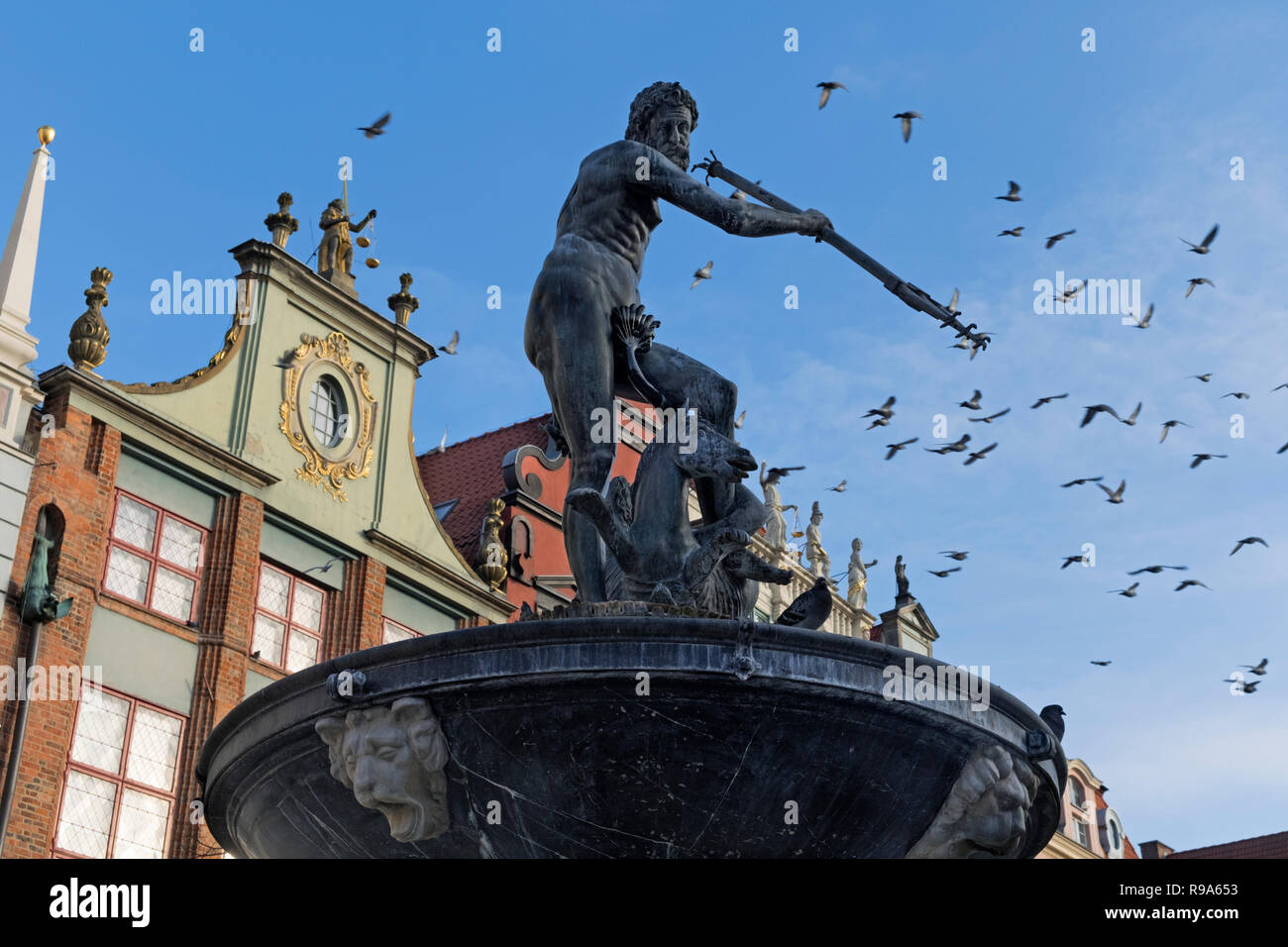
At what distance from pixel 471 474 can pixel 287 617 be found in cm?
752

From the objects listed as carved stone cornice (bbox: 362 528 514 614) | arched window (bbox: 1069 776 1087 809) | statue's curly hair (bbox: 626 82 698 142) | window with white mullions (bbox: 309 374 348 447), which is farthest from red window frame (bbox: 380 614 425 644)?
arched window (bbox: 1069 776 1087 809)

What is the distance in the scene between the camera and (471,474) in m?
28.2

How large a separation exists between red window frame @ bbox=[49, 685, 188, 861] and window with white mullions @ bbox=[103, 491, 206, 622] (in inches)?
46.5

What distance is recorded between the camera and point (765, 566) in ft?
22.0

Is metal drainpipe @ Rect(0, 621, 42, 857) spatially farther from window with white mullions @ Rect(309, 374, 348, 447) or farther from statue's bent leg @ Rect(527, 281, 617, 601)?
statue's bent leg @ Rect(527, 281, 617, 601)

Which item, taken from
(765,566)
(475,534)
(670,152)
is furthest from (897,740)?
(475,534)

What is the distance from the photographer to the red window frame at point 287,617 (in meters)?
20.5

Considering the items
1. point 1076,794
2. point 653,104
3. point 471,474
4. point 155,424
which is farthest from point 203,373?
point 1076,794

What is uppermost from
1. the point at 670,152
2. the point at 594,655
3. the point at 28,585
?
the point at 28,585

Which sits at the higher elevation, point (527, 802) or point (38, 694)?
point (38, 694)

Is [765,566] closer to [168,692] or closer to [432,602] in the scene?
[168,692]

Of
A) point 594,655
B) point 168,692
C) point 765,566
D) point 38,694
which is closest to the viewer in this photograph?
point 594,655
